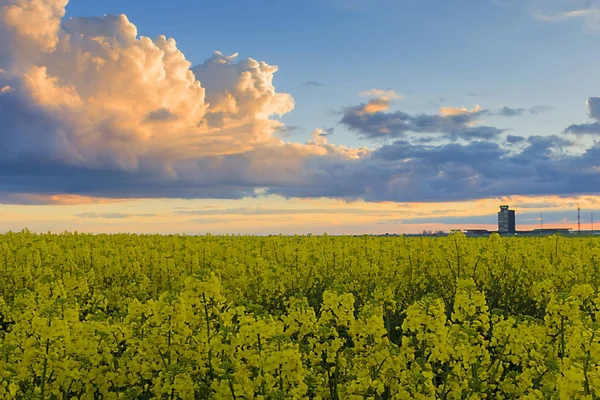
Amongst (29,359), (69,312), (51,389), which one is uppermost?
(69,312)

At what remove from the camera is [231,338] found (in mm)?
5582

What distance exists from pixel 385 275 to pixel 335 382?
9.93 metres

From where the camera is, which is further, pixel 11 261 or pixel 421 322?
pixel 11 261

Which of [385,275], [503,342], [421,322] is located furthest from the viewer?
[385,275]

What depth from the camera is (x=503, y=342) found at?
7.20 m

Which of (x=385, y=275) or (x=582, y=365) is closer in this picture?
(x=582, y=365)

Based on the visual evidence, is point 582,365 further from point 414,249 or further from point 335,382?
point 414,249

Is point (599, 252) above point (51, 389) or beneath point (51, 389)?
above

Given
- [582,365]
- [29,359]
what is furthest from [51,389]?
[582,365]

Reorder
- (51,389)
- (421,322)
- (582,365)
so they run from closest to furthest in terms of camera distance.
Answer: (582,365)
(421,322)
(51,389)

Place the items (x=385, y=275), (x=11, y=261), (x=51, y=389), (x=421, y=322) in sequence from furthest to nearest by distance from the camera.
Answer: (x=11, y=261) → (x=385, y=275) → (x=51, y=389) → (x=421, y=322)

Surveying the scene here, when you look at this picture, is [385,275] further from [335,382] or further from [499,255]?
[335,382]

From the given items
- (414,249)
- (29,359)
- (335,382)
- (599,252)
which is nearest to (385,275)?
(414,249)

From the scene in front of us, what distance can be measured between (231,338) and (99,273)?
38.8ft
